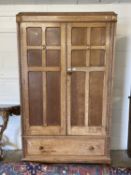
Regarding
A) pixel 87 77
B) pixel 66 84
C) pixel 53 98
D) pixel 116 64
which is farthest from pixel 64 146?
pixel 116 64

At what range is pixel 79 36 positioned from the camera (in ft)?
8.45

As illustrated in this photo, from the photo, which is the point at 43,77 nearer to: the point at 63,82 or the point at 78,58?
the point at 63,82

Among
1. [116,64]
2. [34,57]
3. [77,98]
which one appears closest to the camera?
[34,57]

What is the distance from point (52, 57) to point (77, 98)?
1.62ft

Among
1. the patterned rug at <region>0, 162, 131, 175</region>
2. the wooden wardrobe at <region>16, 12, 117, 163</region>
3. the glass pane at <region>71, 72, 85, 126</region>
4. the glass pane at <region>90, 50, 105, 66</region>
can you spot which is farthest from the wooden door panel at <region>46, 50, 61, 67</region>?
the patterned rug at <region>0, 162, 131, 175</region>

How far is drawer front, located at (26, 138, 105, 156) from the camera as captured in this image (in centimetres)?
284

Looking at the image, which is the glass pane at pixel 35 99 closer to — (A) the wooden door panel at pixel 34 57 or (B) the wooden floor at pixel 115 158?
(A) the wooden door panel at pixel 34 57

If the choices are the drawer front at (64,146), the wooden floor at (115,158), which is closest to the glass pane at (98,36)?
the drawer front at (64,146)

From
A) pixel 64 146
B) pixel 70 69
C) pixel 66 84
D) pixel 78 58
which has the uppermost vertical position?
pixel 78 58

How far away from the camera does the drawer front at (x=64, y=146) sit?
9.31 ft

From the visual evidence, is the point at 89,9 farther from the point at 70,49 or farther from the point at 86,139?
the point at 86,139

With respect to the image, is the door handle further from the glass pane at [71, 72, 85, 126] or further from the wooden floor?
the wooden floor

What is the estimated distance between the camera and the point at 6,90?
3232 millimetres

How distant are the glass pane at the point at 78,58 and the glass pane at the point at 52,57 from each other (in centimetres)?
15
